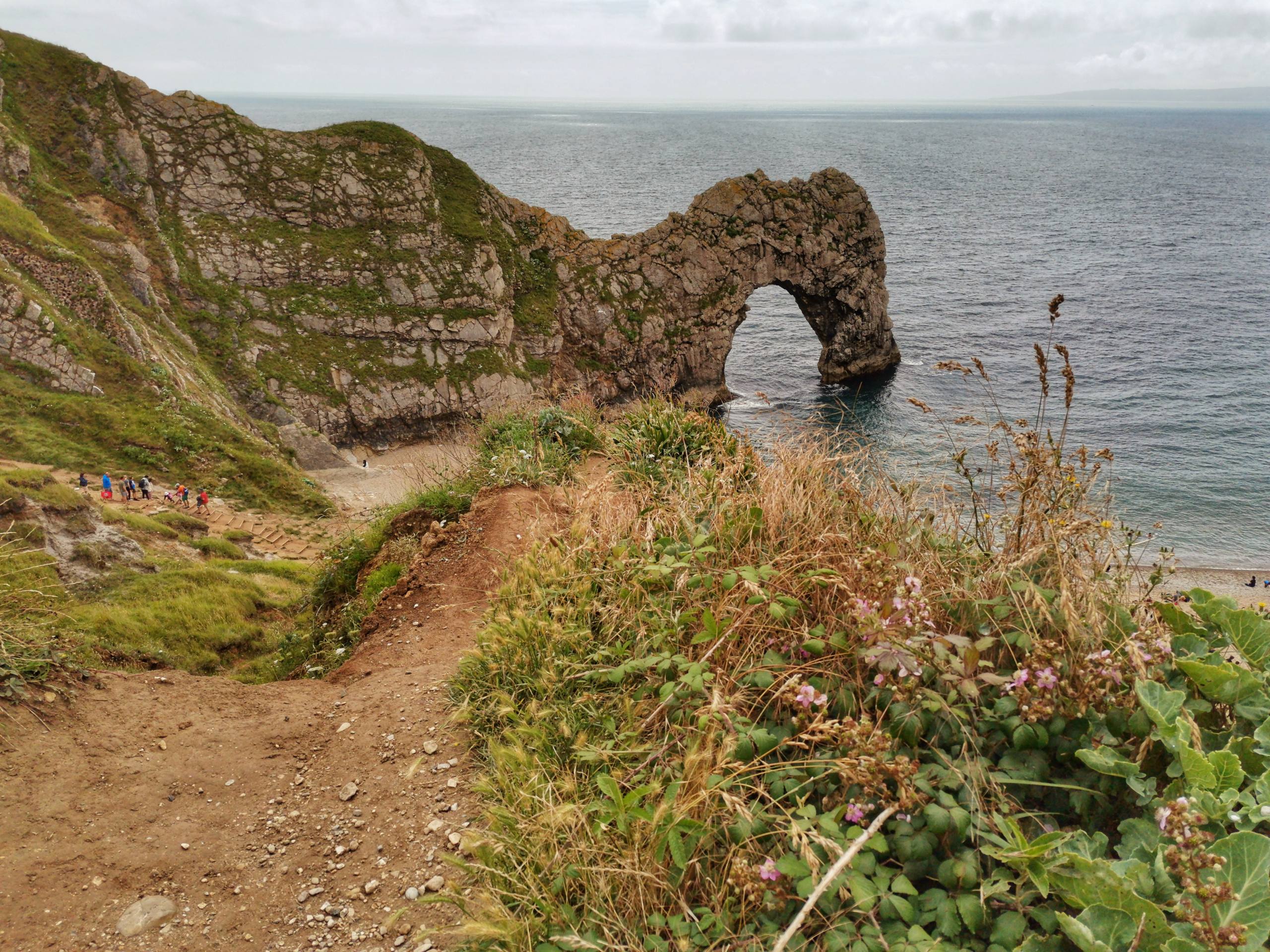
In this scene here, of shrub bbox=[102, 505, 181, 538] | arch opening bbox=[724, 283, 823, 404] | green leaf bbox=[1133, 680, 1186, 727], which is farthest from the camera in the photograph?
arch opening bbox=[724, 283, 823, 404]

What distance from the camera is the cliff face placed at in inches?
1610

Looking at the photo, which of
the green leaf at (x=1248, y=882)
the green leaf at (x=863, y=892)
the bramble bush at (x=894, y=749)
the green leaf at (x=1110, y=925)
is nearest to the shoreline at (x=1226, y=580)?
the bramble bush at (x=894, y=749)

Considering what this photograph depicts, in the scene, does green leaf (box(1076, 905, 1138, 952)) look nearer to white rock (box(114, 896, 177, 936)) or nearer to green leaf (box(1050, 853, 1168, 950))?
green leaf (box(1050, 853, 1168, 950))

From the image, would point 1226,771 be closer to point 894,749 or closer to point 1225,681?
point 1225,681

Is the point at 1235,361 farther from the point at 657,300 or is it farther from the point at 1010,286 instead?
the point at 657,300

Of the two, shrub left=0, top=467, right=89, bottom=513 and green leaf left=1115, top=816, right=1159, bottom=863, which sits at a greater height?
green leaf left=1115, top=816, right=1159, bottom=863

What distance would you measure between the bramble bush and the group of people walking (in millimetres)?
28391

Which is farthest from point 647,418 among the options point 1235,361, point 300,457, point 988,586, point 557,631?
point 1235,361

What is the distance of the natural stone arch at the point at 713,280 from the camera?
53688 millimetres

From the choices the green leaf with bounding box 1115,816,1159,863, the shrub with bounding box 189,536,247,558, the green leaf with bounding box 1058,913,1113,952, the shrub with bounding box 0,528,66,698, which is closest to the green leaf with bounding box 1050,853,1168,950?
the green leaf with bounding box 1058,913,1113,952

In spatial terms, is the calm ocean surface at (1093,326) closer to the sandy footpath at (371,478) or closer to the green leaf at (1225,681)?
the green leaf at (1225,681)

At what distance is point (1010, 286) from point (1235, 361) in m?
25.5

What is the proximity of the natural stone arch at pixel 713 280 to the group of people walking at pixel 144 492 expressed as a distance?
1112 inches

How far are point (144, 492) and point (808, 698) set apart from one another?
31.5 meters
